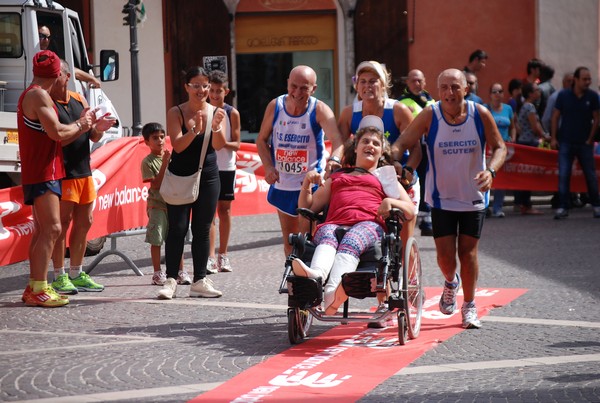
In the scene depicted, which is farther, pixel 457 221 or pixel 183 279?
pixel 183 279

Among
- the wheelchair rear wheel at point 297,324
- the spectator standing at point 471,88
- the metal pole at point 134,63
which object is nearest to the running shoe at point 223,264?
the wheelchair rear wheel at point 297,324

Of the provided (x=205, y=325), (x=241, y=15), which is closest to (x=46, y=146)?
(x=205, y=325)

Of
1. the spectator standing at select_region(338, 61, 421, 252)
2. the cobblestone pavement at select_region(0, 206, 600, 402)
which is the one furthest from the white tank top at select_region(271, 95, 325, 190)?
the cobblestone pavement at select_region(0, 206, 600, 402)

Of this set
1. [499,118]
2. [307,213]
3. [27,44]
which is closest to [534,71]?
[499,118]

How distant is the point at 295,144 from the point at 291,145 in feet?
0.12

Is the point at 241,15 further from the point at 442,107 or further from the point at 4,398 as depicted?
the point at 4,398

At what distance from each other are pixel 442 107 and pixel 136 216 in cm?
495

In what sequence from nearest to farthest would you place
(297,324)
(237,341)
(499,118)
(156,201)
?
(297,324) → (237,341) → (156,201) → (499,118)

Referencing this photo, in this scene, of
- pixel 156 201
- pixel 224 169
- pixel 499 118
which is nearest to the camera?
pixel 156 201

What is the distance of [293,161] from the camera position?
9.86 meters

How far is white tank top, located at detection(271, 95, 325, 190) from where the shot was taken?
9.76 m

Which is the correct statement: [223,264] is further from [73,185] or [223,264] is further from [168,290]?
[73,185]

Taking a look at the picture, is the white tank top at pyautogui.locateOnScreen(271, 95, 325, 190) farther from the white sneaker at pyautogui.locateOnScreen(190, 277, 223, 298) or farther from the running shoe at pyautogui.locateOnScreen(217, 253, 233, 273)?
the running shoe at pyautogui.locateOnScreen(217, 253, 233, 273)

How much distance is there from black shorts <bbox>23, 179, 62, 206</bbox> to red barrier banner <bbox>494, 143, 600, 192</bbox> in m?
9.63
